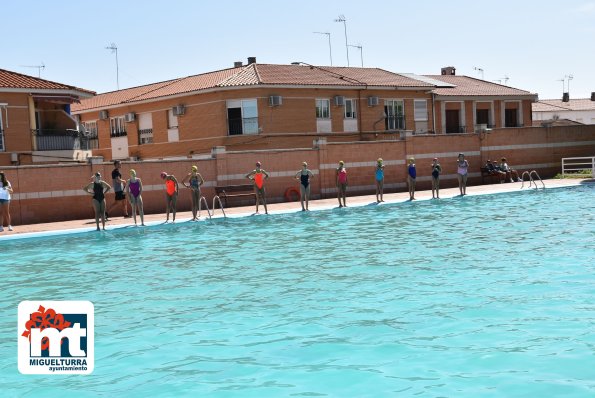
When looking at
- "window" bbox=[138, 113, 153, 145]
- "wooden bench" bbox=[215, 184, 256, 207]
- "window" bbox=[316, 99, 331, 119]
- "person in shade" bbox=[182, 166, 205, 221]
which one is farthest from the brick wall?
"window" bbox=[138, 113, 153, 145]

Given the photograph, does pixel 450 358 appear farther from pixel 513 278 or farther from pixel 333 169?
pixel 333 169

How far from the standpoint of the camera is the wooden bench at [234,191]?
3010 cm

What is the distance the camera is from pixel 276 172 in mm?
31891

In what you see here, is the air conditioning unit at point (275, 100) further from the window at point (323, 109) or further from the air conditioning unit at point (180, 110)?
the air conditioning unit at point (180, 110)

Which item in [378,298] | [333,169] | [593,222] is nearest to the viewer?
[378,298]

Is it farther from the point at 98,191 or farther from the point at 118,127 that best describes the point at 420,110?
the point at 98,191

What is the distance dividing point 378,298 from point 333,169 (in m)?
22.2

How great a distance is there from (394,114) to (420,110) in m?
2.66

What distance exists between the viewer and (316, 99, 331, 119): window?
40.3 metres

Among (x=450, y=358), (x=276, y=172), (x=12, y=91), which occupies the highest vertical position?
(x=12, y=91)

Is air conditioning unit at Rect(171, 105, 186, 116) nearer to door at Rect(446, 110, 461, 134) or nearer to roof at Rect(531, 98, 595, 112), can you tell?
door at Rect(446, 110, 461, 134)

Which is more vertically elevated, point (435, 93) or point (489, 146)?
point (435, 93)

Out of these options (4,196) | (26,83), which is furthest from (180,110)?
(4,196)

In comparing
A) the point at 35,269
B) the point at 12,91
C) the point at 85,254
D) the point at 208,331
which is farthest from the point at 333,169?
the point at 208,331
